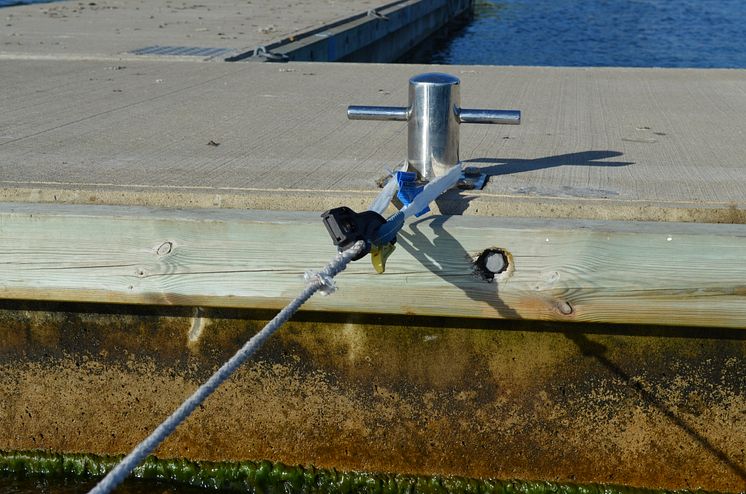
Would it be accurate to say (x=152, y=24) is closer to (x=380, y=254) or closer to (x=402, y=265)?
(x=402, y=265)

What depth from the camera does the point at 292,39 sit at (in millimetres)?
7875

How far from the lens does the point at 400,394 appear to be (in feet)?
9.66

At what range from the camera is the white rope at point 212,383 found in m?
1.42

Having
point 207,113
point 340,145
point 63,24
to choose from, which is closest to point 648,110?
point 340,145

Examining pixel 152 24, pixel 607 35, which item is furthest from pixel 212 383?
pixel 607 35

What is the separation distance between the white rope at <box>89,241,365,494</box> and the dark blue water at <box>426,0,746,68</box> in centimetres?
1126

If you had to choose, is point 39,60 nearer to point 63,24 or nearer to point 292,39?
point 292,39

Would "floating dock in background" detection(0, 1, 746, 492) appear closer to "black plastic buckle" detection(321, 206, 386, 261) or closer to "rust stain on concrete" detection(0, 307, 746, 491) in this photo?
"rust stain on concrete" detection(0, 307, 746, 491)

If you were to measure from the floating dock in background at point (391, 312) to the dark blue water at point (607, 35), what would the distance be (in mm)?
10093

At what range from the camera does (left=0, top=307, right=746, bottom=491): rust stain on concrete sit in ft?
9.21

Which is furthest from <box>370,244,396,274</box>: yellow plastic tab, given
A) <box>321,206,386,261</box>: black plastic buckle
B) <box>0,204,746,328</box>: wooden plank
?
<box>0,204,746,328</box>: wooden plank

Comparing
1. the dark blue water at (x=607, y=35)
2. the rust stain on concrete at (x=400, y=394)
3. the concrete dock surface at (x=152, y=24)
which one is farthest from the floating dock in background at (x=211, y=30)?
the rust stain on concrete at (x=400, y=394)

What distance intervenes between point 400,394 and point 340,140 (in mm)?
1273

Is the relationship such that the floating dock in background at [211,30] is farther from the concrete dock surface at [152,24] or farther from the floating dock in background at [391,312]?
the floating dock in background at [391,312]
